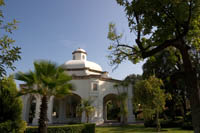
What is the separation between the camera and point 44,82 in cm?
947

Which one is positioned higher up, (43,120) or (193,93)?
(193,93)

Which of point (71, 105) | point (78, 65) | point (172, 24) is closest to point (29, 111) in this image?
point (71, 105)

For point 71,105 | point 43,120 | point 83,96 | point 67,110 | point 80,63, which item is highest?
point 80,63

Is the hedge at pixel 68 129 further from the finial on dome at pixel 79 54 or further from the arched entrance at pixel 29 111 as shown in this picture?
the finial on dome at pixel 79 54

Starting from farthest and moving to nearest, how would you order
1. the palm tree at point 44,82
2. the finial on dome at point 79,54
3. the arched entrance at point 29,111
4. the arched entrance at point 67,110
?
1. the finial on dome at point 79,54
2. the arched entrance at point 67,110
3. the arched entrance at point 29,111
4. the palm tree at point 44,82

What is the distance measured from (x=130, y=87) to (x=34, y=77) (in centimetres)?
2328

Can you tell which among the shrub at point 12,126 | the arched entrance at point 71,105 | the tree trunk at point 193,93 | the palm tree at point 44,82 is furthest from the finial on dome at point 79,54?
the tree trunk at point 193,93

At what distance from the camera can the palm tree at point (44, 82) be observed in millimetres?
9680

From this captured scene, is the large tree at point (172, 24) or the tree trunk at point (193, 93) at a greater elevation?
the large tree at point (172, 24)

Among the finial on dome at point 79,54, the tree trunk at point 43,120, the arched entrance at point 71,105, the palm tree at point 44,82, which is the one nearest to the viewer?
the tree trunk at point 43,120

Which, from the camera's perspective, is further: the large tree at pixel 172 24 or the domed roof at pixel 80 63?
the domed roof at pixel 80 63

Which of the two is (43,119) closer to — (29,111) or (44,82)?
(44,82)

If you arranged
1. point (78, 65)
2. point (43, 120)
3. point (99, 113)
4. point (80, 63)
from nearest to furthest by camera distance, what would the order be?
1. point (43, 120)
2. point (99, 113)
3. point (78, 65)
4. point (80, 63)

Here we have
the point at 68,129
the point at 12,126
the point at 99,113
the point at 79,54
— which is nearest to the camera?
the point at 12,126
